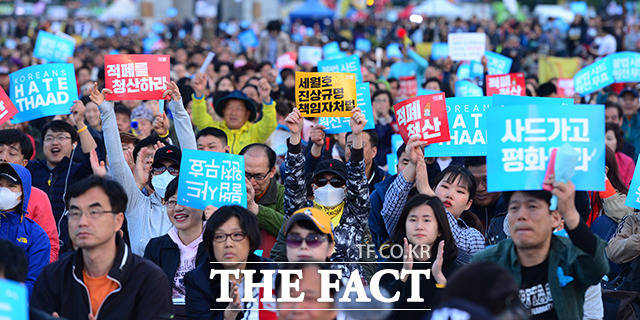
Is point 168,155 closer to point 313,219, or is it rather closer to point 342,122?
point 342,122

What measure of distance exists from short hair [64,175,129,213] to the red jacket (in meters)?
1.79

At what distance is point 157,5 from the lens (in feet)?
143

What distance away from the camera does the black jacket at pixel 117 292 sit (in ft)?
15.5

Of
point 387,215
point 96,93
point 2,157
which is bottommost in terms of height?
point 387,215

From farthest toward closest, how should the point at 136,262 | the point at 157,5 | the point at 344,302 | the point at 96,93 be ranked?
the point at 157,5 → the point at 96,93 → the point at 136,262 → the point at 344,302

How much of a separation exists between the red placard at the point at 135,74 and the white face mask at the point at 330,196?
2.33m

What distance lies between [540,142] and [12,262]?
2712 mm

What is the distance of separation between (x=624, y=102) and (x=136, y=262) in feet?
30.1

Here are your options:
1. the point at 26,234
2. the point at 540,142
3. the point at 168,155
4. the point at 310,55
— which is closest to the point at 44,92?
the point at 168,155

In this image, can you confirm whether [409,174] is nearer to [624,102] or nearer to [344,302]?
[344,302]

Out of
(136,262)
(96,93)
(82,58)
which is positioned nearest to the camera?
(136,262)

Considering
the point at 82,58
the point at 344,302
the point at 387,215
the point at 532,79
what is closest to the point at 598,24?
the point at 532,79

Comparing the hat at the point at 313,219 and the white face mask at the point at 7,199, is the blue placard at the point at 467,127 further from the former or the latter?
the white face mask at the point at 7,199

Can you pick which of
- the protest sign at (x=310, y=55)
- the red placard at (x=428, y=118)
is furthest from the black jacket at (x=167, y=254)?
the protest sign at (x=310, y=55)
